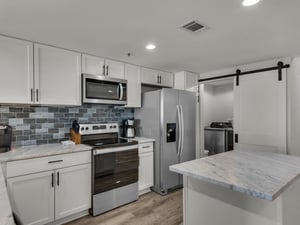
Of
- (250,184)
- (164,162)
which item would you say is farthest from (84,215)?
(250,184)

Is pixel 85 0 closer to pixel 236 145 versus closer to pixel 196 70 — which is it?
pixel 196 70

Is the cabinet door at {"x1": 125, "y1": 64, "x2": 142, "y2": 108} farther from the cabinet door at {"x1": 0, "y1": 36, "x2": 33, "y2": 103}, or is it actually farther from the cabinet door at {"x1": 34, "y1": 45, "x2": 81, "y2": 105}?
the cabinet door at {"x1": 0, "y1": 36, "x2": 33, "y2": 103}

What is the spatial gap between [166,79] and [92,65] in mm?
1579

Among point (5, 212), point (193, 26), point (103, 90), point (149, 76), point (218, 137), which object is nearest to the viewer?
point (5, 212)

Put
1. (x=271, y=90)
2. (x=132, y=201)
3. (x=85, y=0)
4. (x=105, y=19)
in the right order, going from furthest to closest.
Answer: (x=271, y=90)
(x=132, y=201)
(x=105, y=19)
(x=85, y=0)

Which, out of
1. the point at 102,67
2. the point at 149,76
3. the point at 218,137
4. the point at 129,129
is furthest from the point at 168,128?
the point at 218,137

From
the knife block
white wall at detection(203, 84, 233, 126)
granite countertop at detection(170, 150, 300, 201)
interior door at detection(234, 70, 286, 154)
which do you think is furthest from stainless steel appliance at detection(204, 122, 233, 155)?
the knife block

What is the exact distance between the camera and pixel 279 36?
206 cm

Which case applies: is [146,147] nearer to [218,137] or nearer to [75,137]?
[75,137]

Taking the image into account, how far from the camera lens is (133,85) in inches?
125

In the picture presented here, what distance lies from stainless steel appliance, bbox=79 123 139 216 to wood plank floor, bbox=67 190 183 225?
104 millimetres

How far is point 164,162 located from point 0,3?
2760 millimetres

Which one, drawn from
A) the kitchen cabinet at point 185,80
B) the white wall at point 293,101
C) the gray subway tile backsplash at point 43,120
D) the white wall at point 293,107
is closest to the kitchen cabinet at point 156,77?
the kitchen cabinet at point 185,80

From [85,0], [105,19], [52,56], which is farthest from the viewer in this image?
[52,56]
